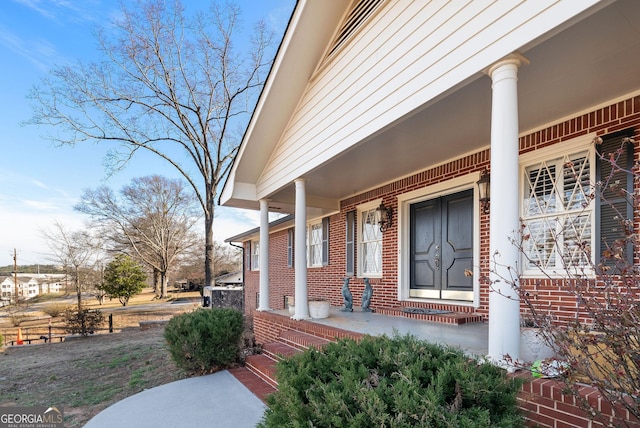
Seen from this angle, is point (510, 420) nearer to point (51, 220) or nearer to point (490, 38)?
point (490, 38)

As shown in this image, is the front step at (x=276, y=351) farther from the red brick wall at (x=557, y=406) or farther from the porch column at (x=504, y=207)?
the red brick wall at (x=557, y=406)

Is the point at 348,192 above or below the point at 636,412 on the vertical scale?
above

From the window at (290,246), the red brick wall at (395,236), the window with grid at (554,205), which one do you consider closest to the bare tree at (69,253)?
the red brick wall at (395,236)

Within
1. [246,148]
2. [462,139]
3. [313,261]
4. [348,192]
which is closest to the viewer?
[462,139]

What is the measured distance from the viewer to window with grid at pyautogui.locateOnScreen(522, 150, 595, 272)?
12.3 feet

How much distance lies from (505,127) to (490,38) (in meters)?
0.68

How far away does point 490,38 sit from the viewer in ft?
8.45

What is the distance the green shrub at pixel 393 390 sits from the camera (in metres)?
1.53

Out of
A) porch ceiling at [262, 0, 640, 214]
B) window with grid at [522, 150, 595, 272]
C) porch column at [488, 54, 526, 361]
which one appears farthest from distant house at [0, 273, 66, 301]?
porch column at [488, 54, 526, 361]

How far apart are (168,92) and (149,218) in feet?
37.8

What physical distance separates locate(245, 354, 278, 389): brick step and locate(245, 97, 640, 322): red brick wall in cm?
248

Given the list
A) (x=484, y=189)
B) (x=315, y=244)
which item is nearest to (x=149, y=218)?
Result: (x=315, y=244)

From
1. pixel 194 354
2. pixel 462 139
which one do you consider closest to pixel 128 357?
pixel 194 354

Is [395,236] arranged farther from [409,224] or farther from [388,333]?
[388,333]
